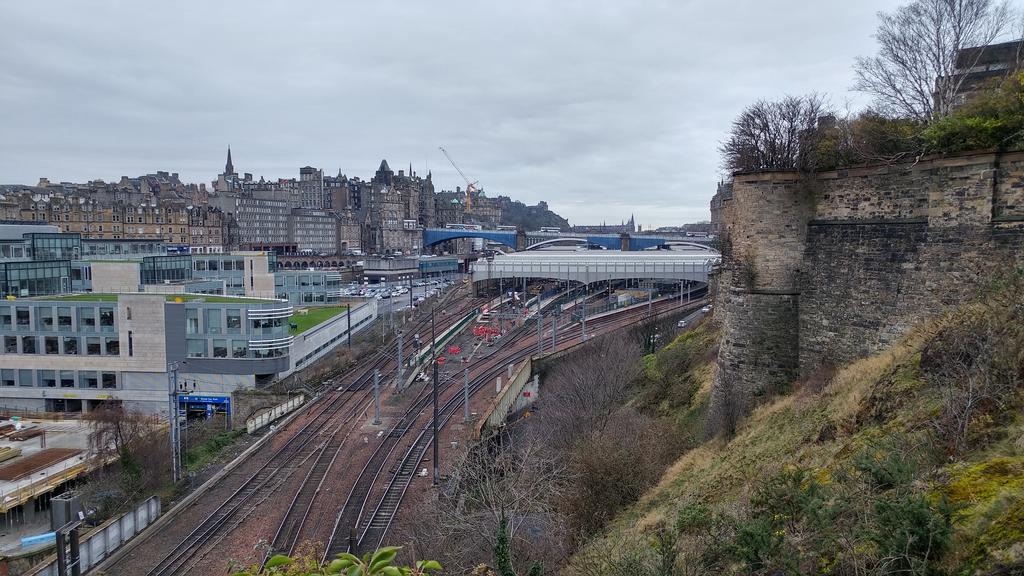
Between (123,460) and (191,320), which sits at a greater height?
(191,320)

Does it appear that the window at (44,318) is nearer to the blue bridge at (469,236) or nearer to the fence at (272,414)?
the fence at (272,414)

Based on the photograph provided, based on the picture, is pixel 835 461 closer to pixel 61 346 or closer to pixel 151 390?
pixel 151 390

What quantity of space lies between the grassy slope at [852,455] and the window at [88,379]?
30.1m

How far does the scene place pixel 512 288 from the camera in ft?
206

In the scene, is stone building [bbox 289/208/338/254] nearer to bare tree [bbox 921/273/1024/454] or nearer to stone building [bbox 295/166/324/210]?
stone building [bbox 295/166/324/210]

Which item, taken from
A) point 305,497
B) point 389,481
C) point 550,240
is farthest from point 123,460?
point 550,240

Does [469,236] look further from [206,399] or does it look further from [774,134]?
[774,134]

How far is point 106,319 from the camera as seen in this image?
31.6 metres

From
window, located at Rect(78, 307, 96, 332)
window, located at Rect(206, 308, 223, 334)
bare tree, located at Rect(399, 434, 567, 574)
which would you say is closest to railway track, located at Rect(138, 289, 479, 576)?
bare tree, located at Rect(399, 434, 567, 574)

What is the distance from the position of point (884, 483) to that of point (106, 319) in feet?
114

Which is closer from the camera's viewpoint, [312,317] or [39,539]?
[39,539]

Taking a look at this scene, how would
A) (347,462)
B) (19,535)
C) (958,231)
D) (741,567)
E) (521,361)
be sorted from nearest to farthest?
(741,567) < (958,231) < (19,535) < (347,462) < (521,361)

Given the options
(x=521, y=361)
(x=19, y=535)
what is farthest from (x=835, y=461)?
(x=521, y=361)

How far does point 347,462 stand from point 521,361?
47.2ft
